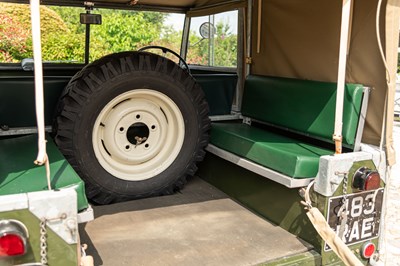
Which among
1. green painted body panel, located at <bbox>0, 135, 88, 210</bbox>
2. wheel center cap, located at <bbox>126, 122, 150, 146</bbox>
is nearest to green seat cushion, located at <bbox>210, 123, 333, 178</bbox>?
wheel center cap, located at <bbox>126, 122, 150, 146</bbox>

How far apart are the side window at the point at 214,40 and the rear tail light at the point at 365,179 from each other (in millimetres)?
1738

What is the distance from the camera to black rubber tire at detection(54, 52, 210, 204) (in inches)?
90.9

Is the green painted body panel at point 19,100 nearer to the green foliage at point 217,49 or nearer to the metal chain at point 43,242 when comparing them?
the metal chain at point 43,242

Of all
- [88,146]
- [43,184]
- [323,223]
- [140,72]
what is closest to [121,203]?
[88,146]

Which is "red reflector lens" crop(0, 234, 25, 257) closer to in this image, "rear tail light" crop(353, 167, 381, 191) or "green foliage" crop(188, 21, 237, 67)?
"rear tail light" crop(353, 167, 381, 191)

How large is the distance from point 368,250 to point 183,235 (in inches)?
35.8

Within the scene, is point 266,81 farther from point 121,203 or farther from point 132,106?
point 121,203

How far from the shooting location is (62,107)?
7.61ft

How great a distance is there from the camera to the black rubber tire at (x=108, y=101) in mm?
2309

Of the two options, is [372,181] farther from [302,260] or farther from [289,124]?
[289,124]

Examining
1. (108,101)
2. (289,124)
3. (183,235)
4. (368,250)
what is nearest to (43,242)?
(183,235)

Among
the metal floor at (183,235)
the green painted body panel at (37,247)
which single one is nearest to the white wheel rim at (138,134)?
the metal floor at (183,235)

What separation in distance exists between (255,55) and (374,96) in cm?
123

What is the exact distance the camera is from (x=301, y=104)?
2.66m
